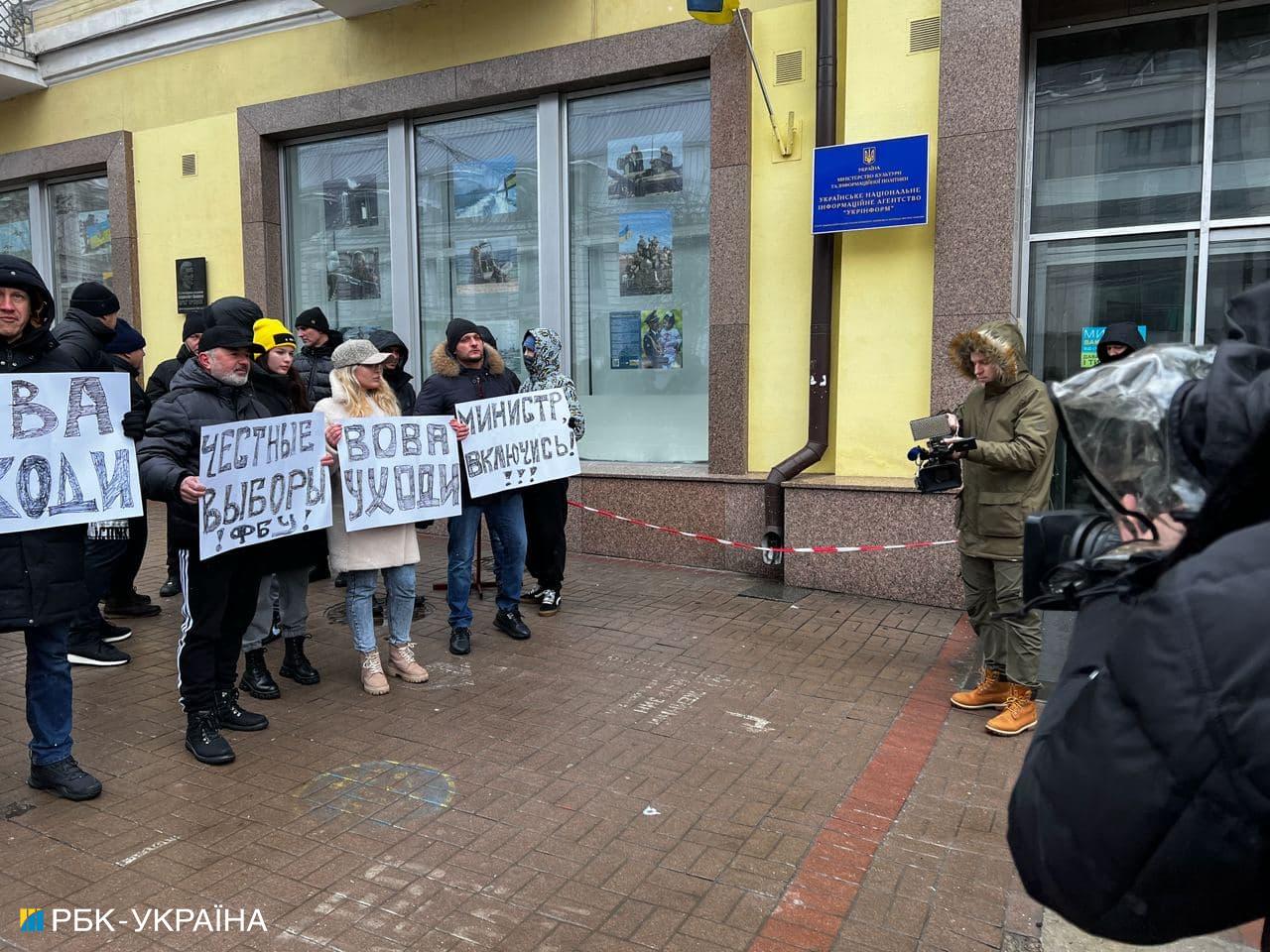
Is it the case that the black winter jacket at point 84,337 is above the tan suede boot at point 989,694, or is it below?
above

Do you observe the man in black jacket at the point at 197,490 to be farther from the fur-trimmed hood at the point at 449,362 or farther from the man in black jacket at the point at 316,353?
the man in black jacket at the point at 316,353

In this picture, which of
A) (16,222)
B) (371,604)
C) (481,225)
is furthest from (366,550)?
(16,222)

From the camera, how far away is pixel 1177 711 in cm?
107

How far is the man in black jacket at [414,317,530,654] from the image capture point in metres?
5.77

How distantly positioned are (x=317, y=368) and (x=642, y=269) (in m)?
3.52

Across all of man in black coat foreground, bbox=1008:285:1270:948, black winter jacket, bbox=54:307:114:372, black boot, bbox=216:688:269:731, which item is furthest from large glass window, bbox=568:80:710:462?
man in black coat foreground, bbox=1008:285:1270:948

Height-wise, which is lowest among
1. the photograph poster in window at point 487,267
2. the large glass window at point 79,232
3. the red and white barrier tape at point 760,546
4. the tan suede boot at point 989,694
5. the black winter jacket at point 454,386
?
the tan suede boot at point 989,694

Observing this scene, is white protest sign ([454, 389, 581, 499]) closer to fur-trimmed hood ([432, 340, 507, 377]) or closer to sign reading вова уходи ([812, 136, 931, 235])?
fur-trimmed hood ([432, 340, 507, 377])

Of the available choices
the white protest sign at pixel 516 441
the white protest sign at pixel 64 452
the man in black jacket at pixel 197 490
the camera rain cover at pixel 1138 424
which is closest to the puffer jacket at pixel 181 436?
the man in black jacket at pixel 197 490

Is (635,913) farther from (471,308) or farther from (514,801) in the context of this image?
(471,308)

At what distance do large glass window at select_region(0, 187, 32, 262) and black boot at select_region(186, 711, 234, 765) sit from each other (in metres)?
11.5

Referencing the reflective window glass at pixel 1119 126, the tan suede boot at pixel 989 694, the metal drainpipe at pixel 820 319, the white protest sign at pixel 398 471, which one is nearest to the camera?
the tan suede boot at pixel 989 694

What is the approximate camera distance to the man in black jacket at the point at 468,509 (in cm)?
577

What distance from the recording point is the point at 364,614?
5.05 meters
